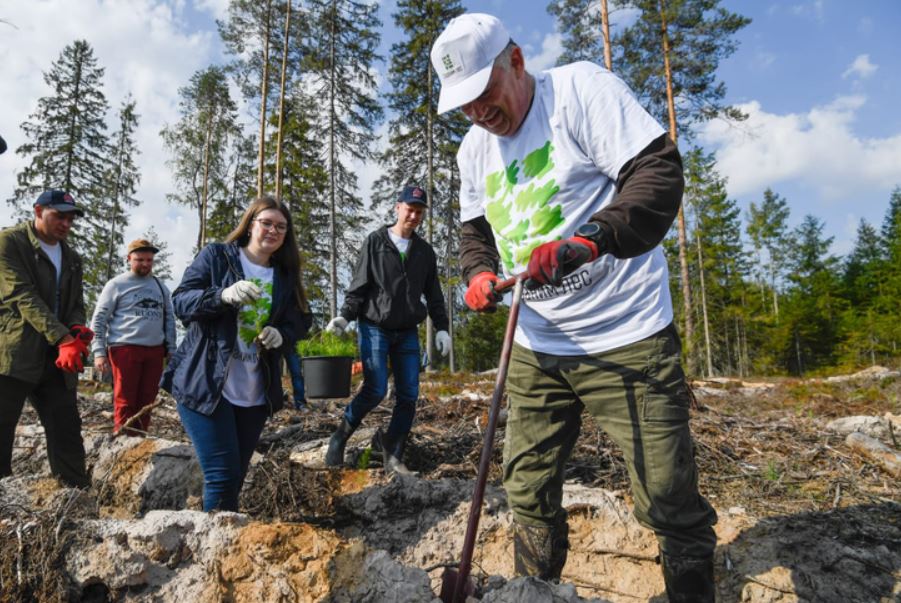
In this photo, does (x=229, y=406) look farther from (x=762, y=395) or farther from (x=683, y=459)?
(x=762, y=395)

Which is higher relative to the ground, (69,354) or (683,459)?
(69,354)

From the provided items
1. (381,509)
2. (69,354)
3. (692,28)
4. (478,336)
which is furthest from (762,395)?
(478,336)

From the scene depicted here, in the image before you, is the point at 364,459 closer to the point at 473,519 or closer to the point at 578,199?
the point at 473,519

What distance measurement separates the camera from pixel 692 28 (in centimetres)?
1588

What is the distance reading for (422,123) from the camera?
20047 mm

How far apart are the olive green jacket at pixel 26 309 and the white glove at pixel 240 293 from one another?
163 cm

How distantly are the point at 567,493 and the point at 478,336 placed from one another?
96.4ft

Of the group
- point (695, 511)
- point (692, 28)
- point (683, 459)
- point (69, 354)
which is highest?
point (692, 28)

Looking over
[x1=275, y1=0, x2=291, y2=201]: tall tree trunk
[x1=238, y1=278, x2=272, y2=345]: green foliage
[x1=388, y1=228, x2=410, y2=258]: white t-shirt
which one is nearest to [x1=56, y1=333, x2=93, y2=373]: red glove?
[x1=238, y1=278, x2=272, y2=345]: green foliage

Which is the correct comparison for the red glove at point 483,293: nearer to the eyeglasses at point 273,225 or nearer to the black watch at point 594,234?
the black watch at point 594,234

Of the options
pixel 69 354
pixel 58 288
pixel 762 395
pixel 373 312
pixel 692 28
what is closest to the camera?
pixel 69 354

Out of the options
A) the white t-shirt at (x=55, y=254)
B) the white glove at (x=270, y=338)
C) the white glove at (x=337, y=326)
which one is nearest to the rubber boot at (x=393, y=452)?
the white glove at (x=337, y=326)

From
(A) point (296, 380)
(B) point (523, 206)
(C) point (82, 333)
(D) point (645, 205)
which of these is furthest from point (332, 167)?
(D) point (645, 205)

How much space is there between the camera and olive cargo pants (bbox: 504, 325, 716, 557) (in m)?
1.81
